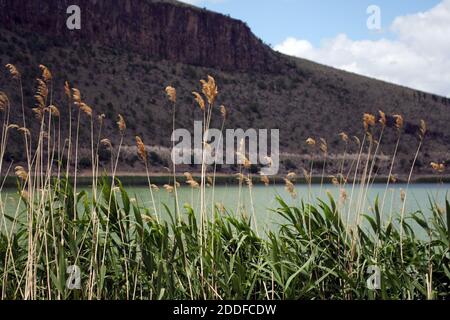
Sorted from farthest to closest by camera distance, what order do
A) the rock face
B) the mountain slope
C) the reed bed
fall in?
1. the rock face
2. the mountain slope
3. the reed bed

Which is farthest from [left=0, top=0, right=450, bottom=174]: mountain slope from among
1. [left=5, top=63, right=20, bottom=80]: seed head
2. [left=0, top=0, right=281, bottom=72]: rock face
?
[left=5, top=63, right=20, bottom=80]: seed head

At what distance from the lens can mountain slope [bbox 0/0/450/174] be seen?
47.2 meters

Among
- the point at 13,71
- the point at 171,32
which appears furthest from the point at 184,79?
the point at 13,71

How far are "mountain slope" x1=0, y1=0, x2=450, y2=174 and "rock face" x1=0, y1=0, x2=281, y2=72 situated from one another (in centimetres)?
11

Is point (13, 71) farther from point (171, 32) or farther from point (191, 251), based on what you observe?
point (171, 32)

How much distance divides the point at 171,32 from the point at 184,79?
507 inches

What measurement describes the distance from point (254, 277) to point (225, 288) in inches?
9.6

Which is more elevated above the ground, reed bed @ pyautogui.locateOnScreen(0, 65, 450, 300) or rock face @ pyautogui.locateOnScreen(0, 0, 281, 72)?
rock face @ pyautogui.locateOnScreen(0, 0, 281, 72)

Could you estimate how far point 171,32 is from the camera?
2776 inches

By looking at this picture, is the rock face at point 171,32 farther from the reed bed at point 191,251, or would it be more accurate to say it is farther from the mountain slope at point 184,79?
the reed bed at point 191,251

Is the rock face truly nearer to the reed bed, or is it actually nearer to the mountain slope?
the mountain slope

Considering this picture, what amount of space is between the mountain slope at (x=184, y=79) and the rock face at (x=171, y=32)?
0.11 m

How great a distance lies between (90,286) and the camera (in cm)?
426

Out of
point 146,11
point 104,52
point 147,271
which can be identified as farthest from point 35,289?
point 146,11
